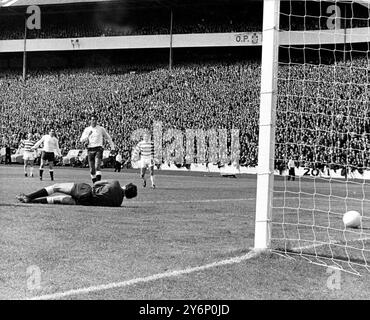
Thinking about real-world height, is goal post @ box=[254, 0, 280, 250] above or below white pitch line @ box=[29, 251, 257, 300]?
above

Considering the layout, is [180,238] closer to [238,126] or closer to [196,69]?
[238,126]

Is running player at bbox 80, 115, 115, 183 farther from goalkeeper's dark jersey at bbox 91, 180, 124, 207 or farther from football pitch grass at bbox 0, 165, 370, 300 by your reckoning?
football pitch grass at bbox 0, 165, 370, 300

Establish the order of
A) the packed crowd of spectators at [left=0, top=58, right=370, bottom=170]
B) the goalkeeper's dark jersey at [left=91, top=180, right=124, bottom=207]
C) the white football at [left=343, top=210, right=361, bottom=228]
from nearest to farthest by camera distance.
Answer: the white football at [left=343, top=210, right=361, bottom=228] → the goalkeeper's dark jersey at [left=91, top=180, right=124, bottom=207] → the packed crowd of spectators at [left=0, top=58, right=370, bottom=170]

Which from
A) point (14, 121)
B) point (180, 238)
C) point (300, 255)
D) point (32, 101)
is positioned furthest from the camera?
point (32, 101)

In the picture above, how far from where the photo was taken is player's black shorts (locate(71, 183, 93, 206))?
1061 cm

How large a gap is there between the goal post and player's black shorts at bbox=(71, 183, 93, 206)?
4.92m

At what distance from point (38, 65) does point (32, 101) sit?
1167 cm

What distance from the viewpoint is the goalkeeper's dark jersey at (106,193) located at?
10.7m

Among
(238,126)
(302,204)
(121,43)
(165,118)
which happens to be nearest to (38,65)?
(121,43)

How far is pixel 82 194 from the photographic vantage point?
418 inches

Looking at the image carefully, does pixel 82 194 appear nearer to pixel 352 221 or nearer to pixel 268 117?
pixel 352 221

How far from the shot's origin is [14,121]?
1625 inches

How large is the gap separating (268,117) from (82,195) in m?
5.19

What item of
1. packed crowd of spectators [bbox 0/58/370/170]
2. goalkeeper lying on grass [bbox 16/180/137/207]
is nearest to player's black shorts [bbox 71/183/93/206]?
goalkeeper lying on grass [bbox 16/180/137/207]
